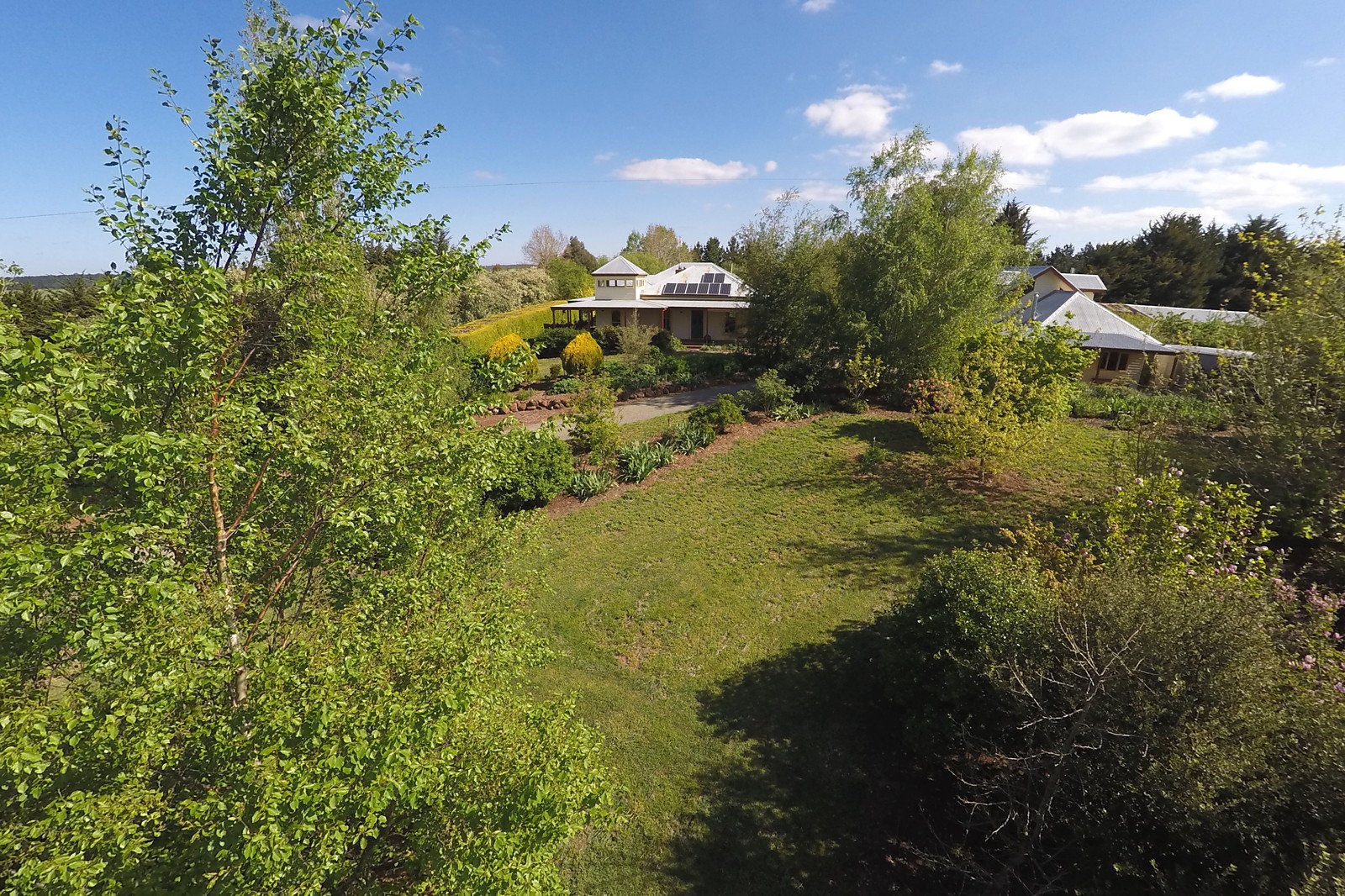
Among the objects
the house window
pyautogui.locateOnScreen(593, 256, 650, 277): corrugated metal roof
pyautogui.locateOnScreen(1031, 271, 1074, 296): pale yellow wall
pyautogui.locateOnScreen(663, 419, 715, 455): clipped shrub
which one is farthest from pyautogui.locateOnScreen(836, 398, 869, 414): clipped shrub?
pyautogui.locateOnScreen(1031, 271, 1074, 296): pale yellow wall

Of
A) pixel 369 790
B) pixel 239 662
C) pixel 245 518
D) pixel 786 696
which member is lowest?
pixel 786 696

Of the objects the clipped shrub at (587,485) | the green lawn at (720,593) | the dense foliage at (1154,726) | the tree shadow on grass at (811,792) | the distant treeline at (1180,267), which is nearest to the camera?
the dense foliage at (1154,726)

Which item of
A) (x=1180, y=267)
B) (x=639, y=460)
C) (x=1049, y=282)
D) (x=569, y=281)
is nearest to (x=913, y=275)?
(x=639, y=460)

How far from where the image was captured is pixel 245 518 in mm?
3725

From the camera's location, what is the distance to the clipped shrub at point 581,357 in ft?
80.3

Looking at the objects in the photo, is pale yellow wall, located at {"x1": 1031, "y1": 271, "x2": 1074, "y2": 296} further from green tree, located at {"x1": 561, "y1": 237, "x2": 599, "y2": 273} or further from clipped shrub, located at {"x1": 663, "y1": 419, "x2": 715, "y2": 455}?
green tree, located at {"x1": 561, "y1": 237, "x2": 599, "y2": 273}

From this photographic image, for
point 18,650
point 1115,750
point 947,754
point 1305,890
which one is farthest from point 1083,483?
point 18,650

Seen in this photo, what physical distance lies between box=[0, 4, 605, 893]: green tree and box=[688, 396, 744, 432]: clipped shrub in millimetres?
12659

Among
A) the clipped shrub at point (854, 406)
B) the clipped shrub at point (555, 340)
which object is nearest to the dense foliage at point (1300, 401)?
the clipped shrub at point (854, 406)

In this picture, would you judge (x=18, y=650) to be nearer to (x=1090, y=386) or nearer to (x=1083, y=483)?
(x=1083, y=483)

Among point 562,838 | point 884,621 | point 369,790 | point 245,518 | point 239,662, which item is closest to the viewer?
point 369,790

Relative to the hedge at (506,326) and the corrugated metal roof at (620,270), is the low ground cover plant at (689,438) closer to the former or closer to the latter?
the hedge at (506,326)

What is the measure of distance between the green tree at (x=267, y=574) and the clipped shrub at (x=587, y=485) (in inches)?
347

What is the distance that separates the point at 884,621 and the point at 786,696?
2.13 metres
